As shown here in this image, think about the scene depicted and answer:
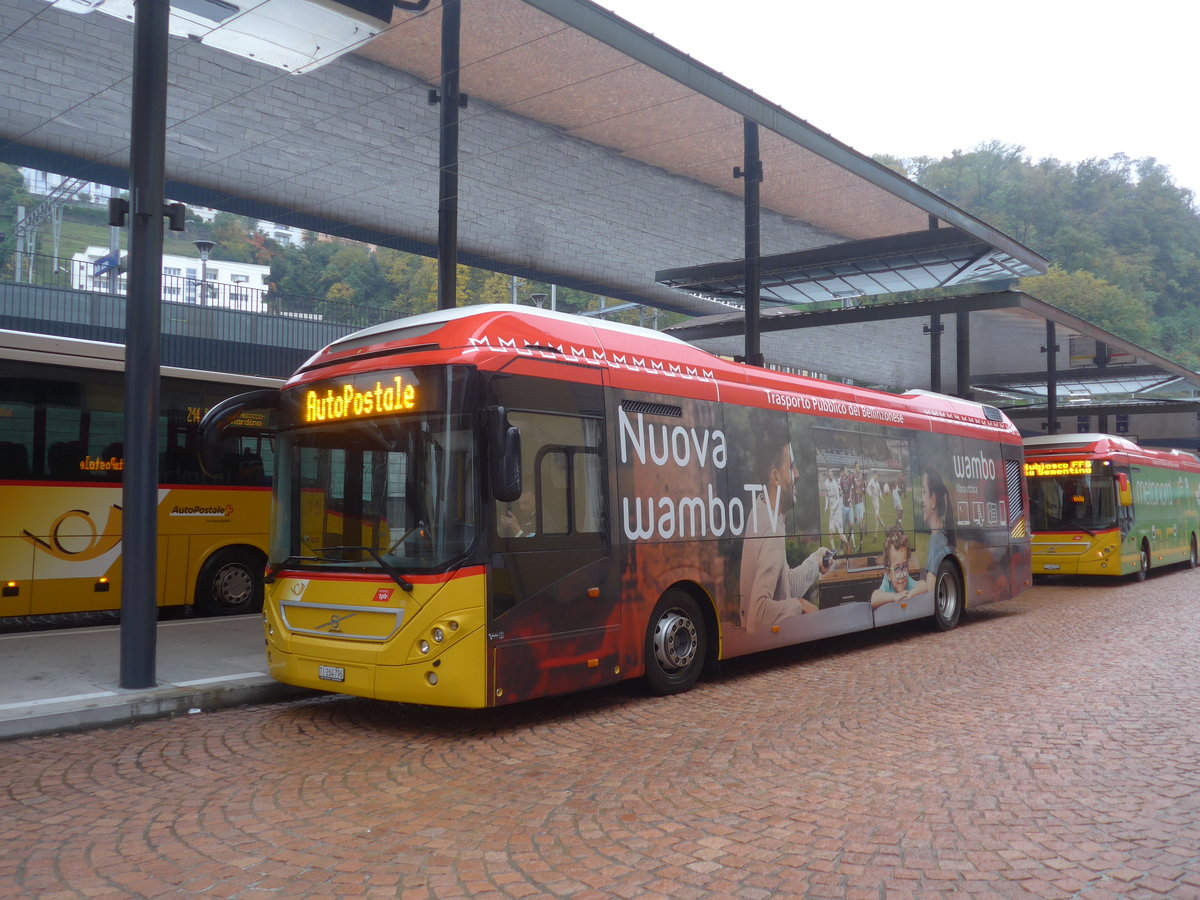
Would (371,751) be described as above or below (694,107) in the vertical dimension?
below

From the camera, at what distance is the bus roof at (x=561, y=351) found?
7.42 metres

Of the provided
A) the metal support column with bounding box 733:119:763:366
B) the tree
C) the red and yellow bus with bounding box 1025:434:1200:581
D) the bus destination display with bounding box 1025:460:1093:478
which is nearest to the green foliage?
the tree

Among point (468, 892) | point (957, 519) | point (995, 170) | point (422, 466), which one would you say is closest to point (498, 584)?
point (422, 466)

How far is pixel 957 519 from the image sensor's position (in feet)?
45.3

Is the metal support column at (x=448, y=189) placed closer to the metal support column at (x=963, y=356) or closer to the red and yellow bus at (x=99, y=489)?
the red and yellow bus at (x=99, y=489)

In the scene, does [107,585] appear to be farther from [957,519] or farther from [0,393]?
[957,519]

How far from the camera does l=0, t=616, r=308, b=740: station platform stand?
7367mm

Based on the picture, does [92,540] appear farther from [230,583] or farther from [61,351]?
[61,351]

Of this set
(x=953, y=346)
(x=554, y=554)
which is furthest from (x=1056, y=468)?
(x=953, y=346)

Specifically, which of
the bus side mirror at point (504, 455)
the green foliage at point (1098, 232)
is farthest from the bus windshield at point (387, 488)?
the green foliage at point (1098, 232)

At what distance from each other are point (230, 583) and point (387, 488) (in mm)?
6955

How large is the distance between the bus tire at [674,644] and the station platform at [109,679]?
308 cm

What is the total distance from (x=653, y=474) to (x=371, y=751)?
3302 millimetres

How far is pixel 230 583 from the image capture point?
13.1 metres
